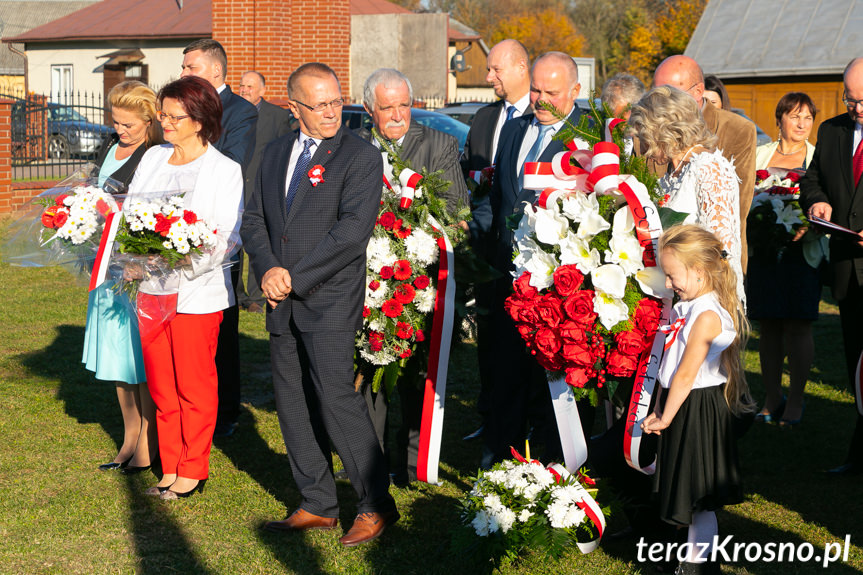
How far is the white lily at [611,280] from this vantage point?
378cm

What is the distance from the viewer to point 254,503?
501 centimetres

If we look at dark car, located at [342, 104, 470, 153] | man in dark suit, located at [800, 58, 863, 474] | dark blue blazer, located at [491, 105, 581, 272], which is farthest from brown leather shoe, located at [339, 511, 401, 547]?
dark car, located at [342, 104, 470, 153]

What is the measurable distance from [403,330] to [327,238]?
2.36 feet

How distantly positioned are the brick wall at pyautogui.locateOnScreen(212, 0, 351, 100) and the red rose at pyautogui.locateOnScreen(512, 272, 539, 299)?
14.5 meters

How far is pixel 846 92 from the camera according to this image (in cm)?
524

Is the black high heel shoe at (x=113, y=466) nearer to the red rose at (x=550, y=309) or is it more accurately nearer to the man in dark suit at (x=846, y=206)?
the red rose at (x=550, y=309)

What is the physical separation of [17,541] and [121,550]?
52 cm

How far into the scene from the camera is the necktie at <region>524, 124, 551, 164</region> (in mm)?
5105

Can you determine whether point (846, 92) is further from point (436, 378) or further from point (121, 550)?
point (121, 550)

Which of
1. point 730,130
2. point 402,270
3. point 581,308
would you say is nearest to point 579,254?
point 581,308

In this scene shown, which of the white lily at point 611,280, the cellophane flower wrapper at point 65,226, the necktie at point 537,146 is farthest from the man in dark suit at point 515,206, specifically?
the cellophane flower wrapper at point 65,226

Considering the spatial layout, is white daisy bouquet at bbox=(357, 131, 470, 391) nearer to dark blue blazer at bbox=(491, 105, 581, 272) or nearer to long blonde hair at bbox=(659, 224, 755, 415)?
dark blue blazer at bbox=(491, 105, 581, 272)

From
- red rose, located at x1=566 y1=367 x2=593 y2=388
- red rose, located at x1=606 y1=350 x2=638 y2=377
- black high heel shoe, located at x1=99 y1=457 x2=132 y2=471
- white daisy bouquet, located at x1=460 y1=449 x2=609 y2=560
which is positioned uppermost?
red rose, located at x1=606 y1=350 x2=638 y2=377

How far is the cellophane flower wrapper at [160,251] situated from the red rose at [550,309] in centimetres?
176
